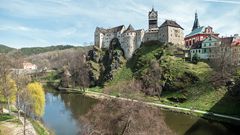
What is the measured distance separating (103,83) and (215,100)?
4777 centimetres

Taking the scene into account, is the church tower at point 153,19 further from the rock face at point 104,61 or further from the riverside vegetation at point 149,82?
the rock face at point 104,61

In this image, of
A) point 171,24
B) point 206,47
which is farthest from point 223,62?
Answer: point 171,24

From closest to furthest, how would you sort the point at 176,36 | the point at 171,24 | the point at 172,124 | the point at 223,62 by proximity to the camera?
1. the point at 172,124
2. the point at 223,62
3. the point at 171,24
4. the point at 176,36

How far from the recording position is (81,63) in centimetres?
11019

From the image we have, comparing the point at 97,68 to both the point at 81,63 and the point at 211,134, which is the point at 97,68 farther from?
the point at 211,134

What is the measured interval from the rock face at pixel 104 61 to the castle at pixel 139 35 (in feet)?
10.3

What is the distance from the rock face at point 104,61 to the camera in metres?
102

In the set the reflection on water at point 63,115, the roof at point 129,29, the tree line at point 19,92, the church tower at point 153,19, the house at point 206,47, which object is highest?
the church tower at point 153,19

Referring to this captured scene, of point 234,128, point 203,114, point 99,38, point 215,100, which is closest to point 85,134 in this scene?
point 234,128

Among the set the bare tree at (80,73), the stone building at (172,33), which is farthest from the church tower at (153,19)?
the bare tree at (80,73)

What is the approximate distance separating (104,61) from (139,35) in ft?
58.5

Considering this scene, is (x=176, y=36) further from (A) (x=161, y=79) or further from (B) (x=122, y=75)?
(A) (x=161, y=79)

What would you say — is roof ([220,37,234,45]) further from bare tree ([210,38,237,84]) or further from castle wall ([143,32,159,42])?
castle wall ([143,32,159,42])

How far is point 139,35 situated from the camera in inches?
4259
